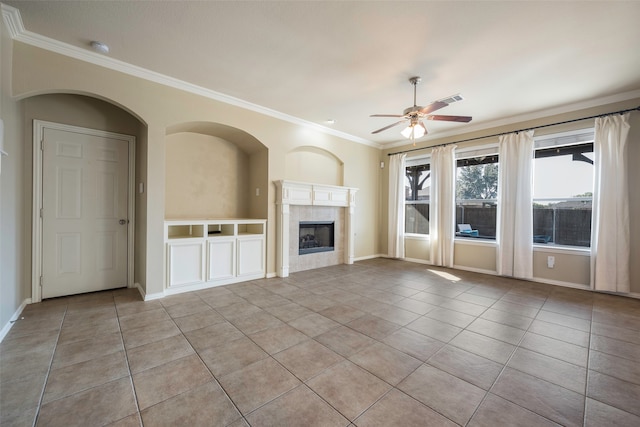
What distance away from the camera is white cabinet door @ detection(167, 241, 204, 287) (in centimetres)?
362

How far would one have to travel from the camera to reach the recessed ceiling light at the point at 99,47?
275 centimetres

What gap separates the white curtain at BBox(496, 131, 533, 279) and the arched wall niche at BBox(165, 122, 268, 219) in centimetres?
421

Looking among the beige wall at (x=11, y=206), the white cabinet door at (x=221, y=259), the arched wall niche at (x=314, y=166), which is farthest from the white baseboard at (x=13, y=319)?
the arched wall niche at (x=314, y=166)

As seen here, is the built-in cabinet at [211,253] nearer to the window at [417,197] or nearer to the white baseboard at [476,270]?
the window at [417,197]

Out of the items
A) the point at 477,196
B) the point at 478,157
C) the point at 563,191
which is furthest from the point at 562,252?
the point at 478,157

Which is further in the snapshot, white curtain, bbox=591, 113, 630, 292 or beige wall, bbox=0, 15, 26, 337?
white curtain, bbox=591, 113, 630, 292

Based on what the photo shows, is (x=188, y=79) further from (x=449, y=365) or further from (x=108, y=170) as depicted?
(x=449, y=365)

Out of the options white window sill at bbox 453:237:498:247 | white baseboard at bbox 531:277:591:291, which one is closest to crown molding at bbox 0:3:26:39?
white window sill at bbox 453:237:498:247

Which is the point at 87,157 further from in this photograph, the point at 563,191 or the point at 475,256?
the point at 563,191

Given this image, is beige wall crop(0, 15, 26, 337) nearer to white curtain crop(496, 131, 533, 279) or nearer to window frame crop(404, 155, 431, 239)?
window frame crop(404, 155, 431, 239)

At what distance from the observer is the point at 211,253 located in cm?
397

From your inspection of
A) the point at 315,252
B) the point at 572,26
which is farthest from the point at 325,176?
the point at 572,26

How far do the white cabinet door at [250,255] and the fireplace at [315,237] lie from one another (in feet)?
2.76

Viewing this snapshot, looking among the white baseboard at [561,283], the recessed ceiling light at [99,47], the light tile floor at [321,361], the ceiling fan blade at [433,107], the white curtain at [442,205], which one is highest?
the recessed ceiling light at [99,47]
